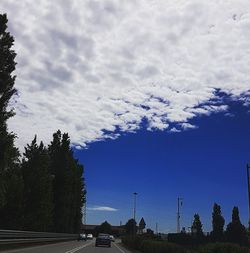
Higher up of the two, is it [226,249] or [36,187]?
[36,187]

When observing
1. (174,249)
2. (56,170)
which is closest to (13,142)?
(174,249)

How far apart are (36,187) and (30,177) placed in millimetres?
1420

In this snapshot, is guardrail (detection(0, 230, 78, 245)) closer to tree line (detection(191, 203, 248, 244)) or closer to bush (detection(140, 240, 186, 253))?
bush (detection(140, 240, 186, 253))

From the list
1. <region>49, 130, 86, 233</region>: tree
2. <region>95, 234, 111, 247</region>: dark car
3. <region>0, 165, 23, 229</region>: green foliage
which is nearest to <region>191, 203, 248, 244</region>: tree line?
<region>95, 234, 111, 247</region>: dark car

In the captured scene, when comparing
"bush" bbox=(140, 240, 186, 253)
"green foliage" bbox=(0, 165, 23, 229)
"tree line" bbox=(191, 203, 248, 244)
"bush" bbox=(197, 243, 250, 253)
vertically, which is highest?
"tree line" bbox=(191, 203, 248, 244)

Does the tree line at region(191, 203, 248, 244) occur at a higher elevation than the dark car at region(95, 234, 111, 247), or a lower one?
higher

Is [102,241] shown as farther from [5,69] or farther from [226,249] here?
[226,249]

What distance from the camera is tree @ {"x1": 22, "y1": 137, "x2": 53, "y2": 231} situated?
2484 inches

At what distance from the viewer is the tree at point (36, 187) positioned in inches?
2484

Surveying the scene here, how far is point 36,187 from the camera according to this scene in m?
65.0

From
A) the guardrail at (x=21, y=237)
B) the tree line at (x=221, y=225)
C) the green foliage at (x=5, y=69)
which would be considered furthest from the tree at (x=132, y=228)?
the green foliage at (x=5, y=69)

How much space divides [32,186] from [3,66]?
29.0m

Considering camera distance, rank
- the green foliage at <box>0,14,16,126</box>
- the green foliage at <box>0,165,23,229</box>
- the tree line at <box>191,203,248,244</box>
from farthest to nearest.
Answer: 1. the tree line at <box>191,203,248,244</box>
2. the green foliage at <box>0,165,23,229</box>
3. the green foliage at <box>0,14,16,126</box>

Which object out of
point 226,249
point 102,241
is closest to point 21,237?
point 226,249
